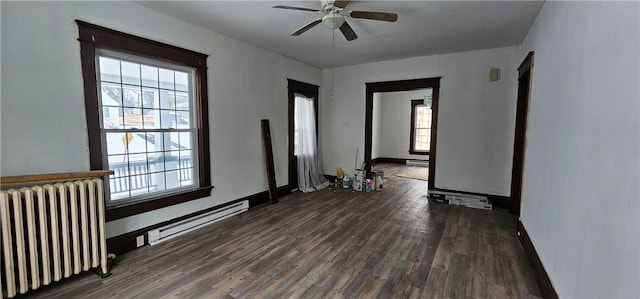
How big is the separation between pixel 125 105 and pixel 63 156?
Answer: 751 millimetres

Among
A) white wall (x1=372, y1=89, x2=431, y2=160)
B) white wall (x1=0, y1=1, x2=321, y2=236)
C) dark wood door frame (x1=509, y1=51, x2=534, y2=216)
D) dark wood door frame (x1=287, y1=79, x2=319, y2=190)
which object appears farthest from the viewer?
white wall (x1=372, y1=89, x2=431, y2=160)

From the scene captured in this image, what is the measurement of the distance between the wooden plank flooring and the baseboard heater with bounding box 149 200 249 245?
10 centimetres

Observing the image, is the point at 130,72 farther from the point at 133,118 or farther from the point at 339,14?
the point at 339,14

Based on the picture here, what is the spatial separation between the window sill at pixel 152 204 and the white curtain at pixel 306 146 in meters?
2.22

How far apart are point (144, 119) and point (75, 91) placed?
67 centimetres

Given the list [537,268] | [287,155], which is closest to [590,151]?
[537,268]

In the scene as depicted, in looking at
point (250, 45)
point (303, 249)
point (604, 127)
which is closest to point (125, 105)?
point (250, 45)

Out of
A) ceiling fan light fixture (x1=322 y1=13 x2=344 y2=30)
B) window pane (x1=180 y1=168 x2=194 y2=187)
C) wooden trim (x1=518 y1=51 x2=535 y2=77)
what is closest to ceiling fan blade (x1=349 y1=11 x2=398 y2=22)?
ceiling fan light fixture (x1=322 y1=13 x2=344 y2=30)

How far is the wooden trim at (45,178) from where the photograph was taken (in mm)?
2031

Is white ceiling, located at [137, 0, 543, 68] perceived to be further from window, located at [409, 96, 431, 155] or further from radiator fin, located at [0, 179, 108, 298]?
window, located at [409, 96, 431, 155]

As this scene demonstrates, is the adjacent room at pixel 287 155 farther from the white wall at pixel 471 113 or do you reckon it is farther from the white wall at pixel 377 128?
the white wall at pixel 377 128

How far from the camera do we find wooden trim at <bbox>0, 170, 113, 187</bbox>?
6.66 feet

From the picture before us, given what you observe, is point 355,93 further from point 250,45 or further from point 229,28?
point 229,28

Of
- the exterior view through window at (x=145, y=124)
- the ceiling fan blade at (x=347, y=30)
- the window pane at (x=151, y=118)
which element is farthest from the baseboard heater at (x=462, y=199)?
the window pane at (x=151, y=118)
